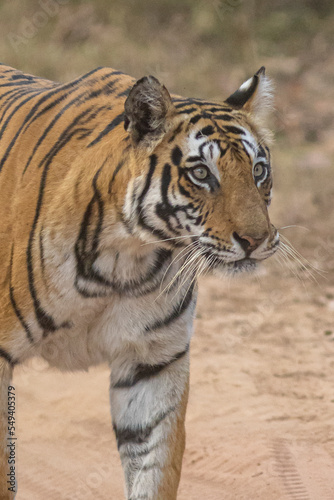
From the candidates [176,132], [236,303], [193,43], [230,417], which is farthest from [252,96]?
[193,43]

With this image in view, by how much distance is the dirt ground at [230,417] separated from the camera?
3674 mm

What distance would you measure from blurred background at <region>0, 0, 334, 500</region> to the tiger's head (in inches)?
7.1

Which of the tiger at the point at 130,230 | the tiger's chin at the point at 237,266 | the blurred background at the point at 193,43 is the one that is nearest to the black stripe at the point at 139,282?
the tiger at the point at 130,230

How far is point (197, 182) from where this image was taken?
7.59ft

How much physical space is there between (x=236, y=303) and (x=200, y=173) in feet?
11.6

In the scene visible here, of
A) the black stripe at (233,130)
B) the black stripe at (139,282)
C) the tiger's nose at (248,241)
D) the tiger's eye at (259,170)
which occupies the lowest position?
the black stripe at (139,282)

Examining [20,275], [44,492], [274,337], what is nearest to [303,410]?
[274,337]

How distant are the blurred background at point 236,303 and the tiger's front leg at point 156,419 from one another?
0.75 meters

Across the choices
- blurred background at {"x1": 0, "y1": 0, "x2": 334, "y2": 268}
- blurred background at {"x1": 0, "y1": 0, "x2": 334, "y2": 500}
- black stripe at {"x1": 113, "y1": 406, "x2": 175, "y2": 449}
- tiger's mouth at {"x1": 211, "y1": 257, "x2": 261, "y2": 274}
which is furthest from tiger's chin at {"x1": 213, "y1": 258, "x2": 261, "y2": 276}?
blurred background at {"x1": 0, "y1": 0, "x2": 334, "y2": 268}

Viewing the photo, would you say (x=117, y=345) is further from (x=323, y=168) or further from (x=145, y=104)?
(x=323, y=168)

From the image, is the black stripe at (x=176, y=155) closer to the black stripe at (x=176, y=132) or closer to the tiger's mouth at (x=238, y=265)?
the black stripe at (x=176, y=132)

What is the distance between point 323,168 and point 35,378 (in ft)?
12.9

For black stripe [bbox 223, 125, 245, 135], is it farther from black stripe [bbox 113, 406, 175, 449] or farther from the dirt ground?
the dirt ground

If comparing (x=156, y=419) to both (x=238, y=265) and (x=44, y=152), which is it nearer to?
(x=238, y=265)
